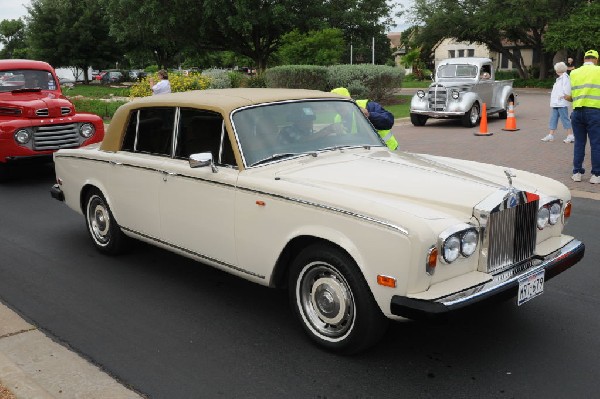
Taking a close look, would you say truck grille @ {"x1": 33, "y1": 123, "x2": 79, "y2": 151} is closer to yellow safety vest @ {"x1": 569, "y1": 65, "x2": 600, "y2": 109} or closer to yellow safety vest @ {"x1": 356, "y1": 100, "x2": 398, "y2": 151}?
yellow safety vest @ {"x1": 356, "y1": 100, "x2": 398, "y2": 151}

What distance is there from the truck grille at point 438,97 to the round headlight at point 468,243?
15.4 meters

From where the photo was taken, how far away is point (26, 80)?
451 inches

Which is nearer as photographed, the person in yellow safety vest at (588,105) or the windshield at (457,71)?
the person in yellow safety vest at (588,105)

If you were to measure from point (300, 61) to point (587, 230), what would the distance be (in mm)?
25038

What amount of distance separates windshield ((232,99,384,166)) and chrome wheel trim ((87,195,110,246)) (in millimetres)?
2149

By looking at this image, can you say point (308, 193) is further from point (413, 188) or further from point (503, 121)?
point (503, 121)

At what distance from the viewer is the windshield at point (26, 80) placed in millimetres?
11188

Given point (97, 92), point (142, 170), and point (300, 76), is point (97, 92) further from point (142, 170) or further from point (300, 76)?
point (142, 170)

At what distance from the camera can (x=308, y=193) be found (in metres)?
3.94

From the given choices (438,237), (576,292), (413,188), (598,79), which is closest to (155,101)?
(413,188)

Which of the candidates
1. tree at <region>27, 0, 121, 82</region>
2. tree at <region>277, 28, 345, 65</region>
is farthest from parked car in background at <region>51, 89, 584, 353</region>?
tree at <region>27, 0, 121, 82</region>

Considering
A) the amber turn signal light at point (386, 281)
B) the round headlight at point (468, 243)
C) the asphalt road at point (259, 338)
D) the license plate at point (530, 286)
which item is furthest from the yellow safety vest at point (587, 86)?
the amber turn signal light at point (386, 281)

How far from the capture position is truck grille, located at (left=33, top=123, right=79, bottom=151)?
34.1 ft

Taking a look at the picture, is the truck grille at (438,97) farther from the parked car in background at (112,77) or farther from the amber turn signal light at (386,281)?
the parked car in background at (112,77)
